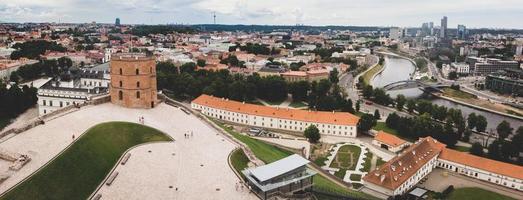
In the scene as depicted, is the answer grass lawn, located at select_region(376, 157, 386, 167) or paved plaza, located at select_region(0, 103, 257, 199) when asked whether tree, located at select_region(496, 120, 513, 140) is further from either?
paved plaza, located at select_region(0, 103, 257, 199)

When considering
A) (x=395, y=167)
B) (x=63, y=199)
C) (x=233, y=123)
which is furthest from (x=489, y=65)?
(x=63, y=199)

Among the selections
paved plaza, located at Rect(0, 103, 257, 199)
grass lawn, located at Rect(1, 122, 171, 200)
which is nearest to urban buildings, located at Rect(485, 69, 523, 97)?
paved plaza, located at Rect(0, 103, 257, 199)

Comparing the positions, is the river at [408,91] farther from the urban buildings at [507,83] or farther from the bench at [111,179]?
the bench at [111,179]

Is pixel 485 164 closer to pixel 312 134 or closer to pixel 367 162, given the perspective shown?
pixel 367 162

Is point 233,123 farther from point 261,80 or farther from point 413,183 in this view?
point 413,183

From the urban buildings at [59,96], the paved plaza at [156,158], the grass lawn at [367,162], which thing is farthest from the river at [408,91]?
the urban buildings at [59,96]

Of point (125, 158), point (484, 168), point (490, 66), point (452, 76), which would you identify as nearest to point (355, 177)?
point (484, 168)
